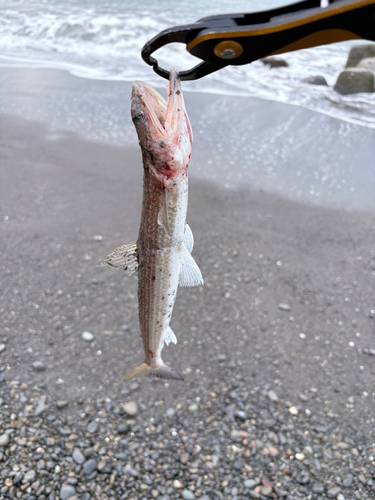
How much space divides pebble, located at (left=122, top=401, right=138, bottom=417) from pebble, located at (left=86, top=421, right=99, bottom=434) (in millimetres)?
303

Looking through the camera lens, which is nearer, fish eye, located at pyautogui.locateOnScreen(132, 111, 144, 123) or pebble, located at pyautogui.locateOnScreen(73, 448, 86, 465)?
fish eye, located at pyautogui.locateOnScreen(132, 111, 144, 123)

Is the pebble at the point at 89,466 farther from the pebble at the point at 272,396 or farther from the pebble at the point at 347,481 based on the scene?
the pebble at the point at 347,481

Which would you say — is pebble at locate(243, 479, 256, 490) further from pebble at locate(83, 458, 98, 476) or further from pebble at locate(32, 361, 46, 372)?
pebble at locate(32, 361, 46, 372)

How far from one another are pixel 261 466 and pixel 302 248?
10.6 ft

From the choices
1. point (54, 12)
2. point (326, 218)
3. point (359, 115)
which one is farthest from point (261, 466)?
point (54, 12)

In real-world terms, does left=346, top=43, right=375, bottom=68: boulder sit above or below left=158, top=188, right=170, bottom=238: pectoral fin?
above

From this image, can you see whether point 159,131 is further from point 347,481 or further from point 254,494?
point 347,481

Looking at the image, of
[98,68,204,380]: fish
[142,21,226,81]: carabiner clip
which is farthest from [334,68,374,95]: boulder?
[142,21,226,81]: carabiner clip

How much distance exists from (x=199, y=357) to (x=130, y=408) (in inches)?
37.0

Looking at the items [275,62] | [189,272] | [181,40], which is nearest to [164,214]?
[189,272]

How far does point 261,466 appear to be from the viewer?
3553 millimetres

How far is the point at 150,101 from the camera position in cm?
201

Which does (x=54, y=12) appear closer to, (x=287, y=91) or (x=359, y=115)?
(x=287, y=91)

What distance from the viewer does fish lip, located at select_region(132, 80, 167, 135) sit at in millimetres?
1989
